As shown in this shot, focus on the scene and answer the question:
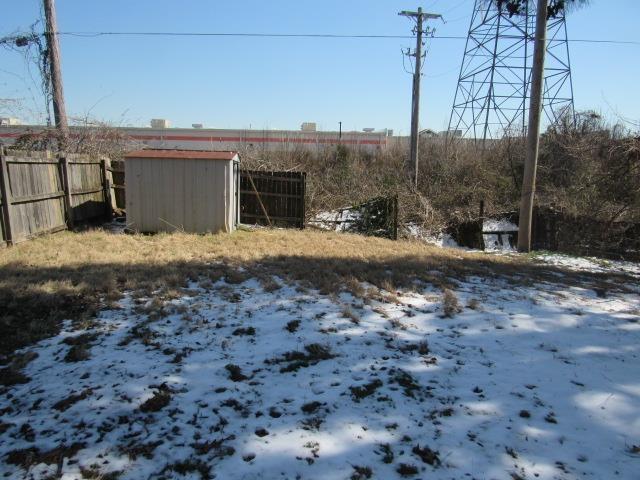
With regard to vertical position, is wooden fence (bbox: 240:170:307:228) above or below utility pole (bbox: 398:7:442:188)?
below

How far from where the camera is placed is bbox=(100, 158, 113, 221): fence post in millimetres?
12203

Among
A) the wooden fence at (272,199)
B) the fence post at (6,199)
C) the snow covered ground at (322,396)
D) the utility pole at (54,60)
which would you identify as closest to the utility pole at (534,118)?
the wooden fence at (272,199)

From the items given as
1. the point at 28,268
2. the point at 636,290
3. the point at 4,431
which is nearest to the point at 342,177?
the point at 636,290

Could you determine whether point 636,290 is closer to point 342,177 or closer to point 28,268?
point 28,268

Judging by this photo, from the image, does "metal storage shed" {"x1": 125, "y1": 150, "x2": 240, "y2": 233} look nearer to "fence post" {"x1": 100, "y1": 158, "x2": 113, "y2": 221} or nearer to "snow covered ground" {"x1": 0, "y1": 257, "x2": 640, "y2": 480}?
"fence post" {"x1": 100, "y1": 158, "x2": 113, "y2": 221}

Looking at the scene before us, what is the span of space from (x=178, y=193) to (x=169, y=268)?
4.42 metres

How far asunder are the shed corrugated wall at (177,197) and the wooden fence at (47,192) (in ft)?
3.93

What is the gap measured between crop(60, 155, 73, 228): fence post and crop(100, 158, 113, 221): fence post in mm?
2131

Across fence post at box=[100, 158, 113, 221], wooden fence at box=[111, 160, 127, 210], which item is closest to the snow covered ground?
fence post at box=[100, 158, 113, 221]

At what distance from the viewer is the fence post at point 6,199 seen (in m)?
7.55

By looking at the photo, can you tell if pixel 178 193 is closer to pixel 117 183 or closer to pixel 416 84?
pixel 117 183

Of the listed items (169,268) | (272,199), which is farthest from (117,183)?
(169,268)

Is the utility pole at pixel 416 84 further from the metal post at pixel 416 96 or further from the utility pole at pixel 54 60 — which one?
the utility pole at pixel 54 60

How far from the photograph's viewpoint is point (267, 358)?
393 cm
